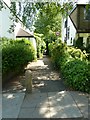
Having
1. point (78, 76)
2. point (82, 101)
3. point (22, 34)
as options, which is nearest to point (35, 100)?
point (82, 101)

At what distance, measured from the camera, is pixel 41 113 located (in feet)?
20.9

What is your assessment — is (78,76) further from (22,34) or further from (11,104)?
(22,34)

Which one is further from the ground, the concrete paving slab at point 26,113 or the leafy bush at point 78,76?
the leafy bush at point 78,76

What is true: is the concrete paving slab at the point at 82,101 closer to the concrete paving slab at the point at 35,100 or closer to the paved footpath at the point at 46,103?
the paved footpath at the point at 46,103

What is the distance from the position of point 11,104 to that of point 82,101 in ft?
7.61

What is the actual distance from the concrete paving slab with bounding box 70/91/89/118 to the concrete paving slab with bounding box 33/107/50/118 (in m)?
1.00

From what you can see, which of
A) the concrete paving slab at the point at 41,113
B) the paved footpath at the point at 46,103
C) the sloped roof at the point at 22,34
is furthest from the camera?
the sloped roof at the point at 22,34

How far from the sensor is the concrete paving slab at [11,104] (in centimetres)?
637

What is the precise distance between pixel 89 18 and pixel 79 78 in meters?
20.0

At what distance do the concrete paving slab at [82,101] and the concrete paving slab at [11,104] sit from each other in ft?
6.05

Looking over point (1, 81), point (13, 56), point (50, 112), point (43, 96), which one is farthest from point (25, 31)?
point (50, 112)

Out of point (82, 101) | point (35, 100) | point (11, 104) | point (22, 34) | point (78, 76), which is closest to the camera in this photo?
point (11, 104)

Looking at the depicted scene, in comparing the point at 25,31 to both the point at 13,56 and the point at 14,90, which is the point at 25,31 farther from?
the point at 14,90

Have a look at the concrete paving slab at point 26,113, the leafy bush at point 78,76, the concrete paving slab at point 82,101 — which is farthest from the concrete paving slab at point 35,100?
the leafy bush at point 78,76
